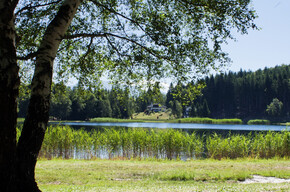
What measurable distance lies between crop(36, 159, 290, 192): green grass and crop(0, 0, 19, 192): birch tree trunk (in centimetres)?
279

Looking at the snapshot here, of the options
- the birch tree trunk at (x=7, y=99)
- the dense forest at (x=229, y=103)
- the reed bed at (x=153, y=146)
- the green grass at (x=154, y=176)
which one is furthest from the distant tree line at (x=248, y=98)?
the birch tree trunk at (x=7, y=99)

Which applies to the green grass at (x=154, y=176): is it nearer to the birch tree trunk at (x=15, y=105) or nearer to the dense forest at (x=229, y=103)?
the birch tree trunk at (x=15, y=105)

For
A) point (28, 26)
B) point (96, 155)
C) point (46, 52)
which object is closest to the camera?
point (46, 52)

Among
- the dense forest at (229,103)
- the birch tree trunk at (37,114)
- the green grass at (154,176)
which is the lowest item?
the green grass at (154,176)

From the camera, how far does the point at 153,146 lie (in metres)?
14.2

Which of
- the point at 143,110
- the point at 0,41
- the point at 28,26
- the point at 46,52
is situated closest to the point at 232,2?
the point at 46,52

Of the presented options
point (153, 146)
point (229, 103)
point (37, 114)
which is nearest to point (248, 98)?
point (229, 103)

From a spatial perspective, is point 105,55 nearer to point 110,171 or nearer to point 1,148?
point 110,171

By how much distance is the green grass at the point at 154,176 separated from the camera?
7.42 m

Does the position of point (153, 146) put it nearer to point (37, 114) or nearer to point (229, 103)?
point (37, 114)

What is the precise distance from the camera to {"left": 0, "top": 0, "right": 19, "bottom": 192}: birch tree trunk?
4.30 metres

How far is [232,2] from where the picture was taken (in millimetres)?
6949

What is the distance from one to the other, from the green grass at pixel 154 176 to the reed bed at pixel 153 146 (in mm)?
2989

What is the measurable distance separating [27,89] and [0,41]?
606 cm
